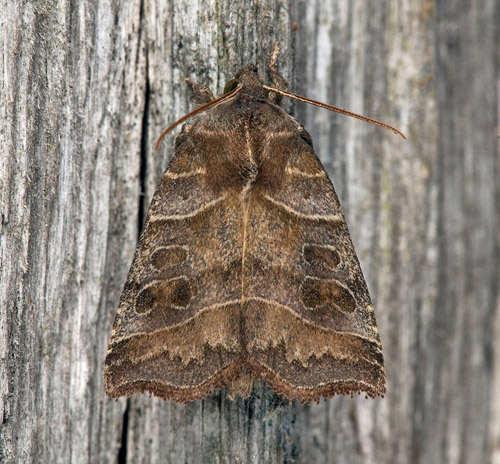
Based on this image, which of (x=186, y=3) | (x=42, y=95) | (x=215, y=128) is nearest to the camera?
(x=42, y=95)

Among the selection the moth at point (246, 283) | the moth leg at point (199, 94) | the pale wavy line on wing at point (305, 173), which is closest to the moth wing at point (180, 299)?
the moth at point (246, 283)

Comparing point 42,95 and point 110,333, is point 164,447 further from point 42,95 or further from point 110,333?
point 42,95

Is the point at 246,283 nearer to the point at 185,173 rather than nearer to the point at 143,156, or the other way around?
the point at 185,173

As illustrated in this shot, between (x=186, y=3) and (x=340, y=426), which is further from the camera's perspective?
(x=340, y=426)

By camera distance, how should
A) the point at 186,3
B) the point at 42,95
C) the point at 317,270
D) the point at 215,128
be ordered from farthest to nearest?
the point at 215,128 → the point at 317,270 → the point at 186,3 → the point at 42,95

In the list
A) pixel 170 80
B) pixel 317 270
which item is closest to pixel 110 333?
pixel 317 270

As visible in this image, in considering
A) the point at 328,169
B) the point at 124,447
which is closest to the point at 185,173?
the point at 328,169

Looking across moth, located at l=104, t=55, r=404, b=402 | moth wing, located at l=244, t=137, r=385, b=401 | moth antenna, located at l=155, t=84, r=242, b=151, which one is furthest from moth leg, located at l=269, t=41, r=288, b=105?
moth wing, located at l=244, t=137, r=385, b=401
